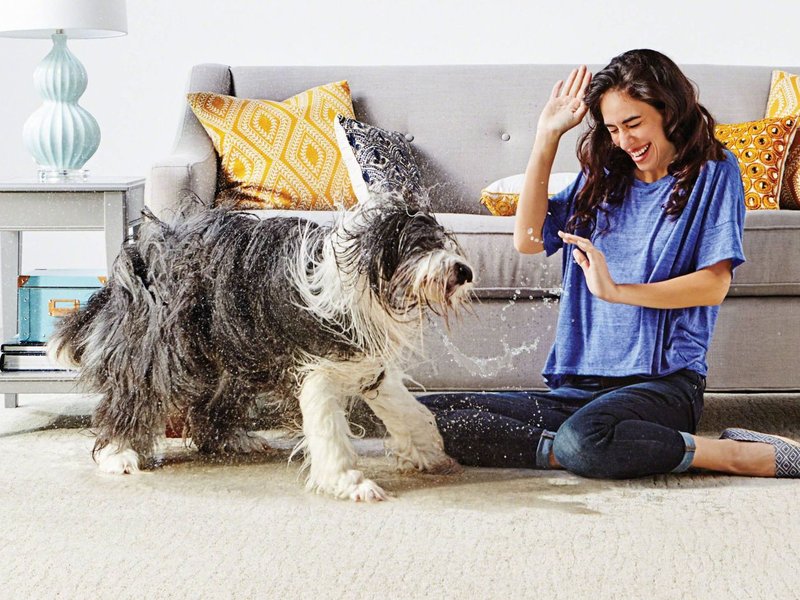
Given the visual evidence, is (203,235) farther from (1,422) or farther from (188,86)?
(188,86)

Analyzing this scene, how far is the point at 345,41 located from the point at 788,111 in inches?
62.6

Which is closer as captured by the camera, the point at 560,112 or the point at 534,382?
the point at 560,112

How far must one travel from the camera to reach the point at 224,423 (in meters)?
2.31

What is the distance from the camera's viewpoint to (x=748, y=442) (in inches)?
85.3

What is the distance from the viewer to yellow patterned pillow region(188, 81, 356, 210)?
2.92 meters

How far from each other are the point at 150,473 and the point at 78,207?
808 mm

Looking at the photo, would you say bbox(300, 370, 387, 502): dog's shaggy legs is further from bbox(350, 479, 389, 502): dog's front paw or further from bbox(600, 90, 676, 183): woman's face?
bbox(600, 90, 676, 183): woman's face

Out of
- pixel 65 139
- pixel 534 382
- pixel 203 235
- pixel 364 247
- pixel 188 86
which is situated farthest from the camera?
pixel 188 86

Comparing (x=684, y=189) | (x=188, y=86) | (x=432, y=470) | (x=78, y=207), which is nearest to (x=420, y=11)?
(x=188, y=86)

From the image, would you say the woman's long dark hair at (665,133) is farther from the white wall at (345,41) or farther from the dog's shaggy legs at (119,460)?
the white wall at (345,41)

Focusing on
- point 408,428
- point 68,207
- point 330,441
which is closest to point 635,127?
point 408,428

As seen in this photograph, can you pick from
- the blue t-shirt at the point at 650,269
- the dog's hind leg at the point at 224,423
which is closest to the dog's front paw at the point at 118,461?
the dog's hind leg at the point at 224,423

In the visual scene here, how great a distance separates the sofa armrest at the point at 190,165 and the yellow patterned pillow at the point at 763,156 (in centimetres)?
146

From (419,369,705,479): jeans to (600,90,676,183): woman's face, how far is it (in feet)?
1.52
